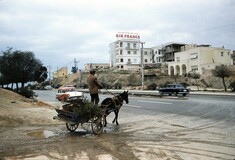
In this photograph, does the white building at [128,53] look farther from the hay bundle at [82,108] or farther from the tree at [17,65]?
the hay bundle at [82,108]

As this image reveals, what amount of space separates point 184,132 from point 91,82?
4.45 metres

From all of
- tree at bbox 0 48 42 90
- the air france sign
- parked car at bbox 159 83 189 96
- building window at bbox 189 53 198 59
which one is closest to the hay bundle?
parked car at bbox 159 83 189 96

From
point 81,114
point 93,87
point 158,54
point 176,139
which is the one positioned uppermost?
point 158,54

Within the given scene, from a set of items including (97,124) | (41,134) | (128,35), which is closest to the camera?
(41,134)

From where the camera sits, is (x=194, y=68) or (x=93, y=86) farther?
(x=194, y=68)

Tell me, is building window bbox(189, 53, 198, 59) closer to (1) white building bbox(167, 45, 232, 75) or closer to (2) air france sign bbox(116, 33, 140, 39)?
(1) white building bbox(167, 45, 232, 75)

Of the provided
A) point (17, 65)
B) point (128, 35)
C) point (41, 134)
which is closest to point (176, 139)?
point (41, 134)

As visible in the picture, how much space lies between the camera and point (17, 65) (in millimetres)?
40375

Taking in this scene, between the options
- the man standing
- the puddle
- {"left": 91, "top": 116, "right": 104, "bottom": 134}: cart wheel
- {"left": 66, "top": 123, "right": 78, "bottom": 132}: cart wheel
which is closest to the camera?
the puddle

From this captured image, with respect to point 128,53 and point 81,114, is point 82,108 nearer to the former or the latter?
point 81,114

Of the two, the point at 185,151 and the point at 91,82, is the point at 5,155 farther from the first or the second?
the point at 91,82

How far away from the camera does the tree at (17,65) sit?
4019 centimetres

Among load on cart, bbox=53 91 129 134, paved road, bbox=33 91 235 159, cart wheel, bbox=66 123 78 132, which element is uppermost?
load on cart, bbox=53 91 129 134

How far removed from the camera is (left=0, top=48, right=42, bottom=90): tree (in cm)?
4019
